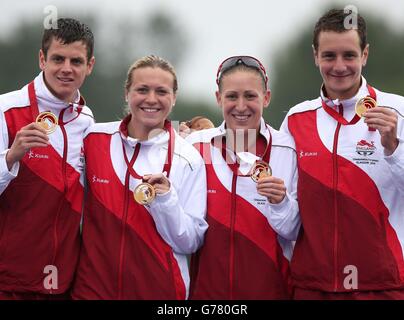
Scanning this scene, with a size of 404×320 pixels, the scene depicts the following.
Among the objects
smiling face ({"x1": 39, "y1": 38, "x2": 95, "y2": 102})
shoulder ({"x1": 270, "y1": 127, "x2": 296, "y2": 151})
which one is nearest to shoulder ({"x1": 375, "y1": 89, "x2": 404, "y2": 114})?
shoulder ({"x1": 270, "y1": 127, "x2": 296, "y2": 151})

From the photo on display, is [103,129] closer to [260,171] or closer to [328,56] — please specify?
[260,171]

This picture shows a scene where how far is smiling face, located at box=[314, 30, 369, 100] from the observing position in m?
6.29

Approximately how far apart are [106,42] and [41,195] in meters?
45.5

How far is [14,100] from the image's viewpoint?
6496 millimetres

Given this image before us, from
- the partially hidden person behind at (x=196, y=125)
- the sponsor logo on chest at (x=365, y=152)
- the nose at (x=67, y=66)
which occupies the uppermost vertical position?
the partially hidden person behind at (x=196, y=125)

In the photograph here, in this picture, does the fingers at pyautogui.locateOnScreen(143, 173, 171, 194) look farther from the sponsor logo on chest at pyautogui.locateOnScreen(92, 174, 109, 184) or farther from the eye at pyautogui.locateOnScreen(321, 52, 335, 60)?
the eye at pyautogui.locateOnScreen(321, 52, 335, 60)

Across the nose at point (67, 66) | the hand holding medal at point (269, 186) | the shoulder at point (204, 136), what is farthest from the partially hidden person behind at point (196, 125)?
the hand holding medal at point (269, 186)

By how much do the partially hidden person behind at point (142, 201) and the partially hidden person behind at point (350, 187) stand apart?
79 cm

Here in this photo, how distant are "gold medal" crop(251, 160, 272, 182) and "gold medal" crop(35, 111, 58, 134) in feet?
4.71

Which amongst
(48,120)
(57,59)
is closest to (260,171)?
(48,120)

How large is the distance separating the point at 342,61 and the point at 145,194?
1676 mm

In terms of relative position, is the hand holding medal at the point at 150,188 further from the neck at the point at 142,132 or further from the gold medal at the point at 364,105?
the gold medal at the point at 364,105

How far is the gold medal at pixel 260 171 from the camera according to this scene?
6176mm

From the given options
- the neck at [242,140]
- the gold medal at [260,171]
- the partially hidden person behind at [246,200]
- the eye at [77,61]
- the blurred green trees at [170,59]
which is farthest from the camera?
the blurred green trees at [170,59]
